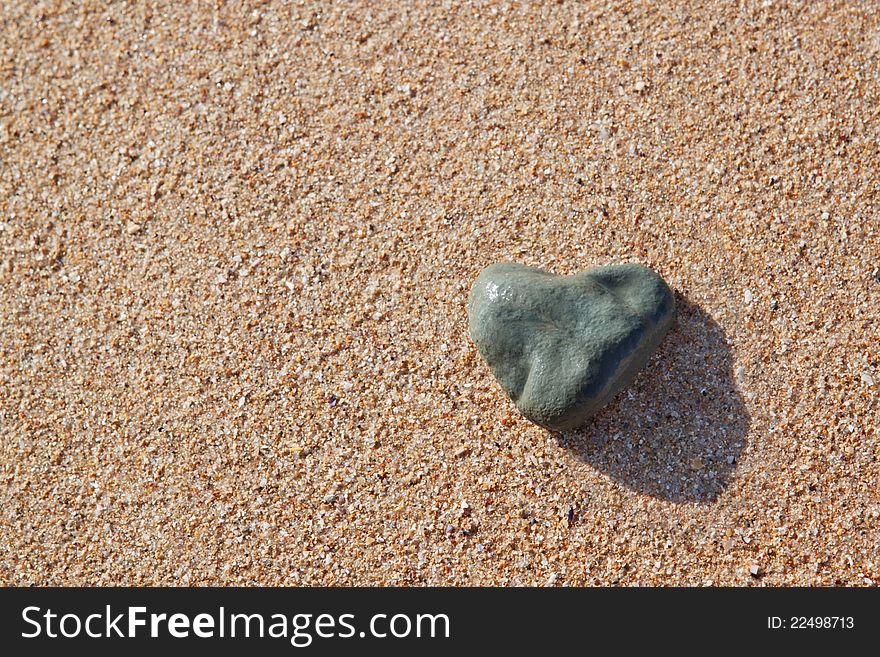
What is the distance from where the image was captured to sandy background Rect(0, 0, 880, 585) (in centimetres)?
219

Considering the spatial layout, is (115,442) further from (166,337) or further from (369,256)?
(369,256)

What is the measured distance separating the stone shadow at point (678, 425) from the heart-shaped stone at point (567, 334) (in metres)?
0.08

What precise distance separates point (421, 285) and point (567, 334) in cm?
49

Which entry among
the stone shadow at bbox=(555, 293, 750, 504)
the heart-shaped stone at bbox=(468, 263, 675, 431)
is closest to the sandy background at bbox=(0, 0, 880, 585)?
the stone shadow at bbox=(555, 293, 750, 504)

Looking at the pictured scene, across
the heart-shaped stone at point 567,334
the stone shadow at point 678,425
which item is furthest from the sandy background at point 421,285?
the heart-shaped stone at point 567,334

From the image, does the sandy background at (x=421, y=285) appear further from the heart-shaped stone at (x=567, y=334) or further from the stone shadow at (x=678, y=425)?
the heart-shaped stone at (x=567, y=334)

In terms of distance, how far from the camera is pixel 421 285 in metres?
2.34

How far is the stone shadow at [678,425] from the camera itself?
217cm

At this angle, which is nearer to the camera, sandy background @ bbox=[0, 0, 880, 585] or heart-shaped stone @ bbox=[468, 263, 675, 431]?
A: heart-shaped stone @ bbox=[468, 263, 675, 431]

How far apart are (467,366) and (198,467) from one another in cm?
85

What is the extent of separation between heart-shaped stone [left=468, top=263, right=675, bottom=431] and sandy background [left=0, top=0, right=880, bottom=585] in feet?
A: 0.42

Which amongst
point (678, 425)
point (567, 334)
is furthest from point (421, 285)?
point (678, 425)

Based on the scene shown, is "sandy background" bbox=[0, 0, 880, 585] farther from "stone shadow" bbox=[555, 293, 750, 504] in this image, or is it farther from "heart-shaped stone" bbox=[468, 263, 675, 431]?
"heart-shaped stone" bbox=[468, 263, 675, 431]

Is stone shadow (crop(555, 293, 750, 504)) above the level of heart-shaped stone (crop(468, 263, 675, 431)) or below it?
below
